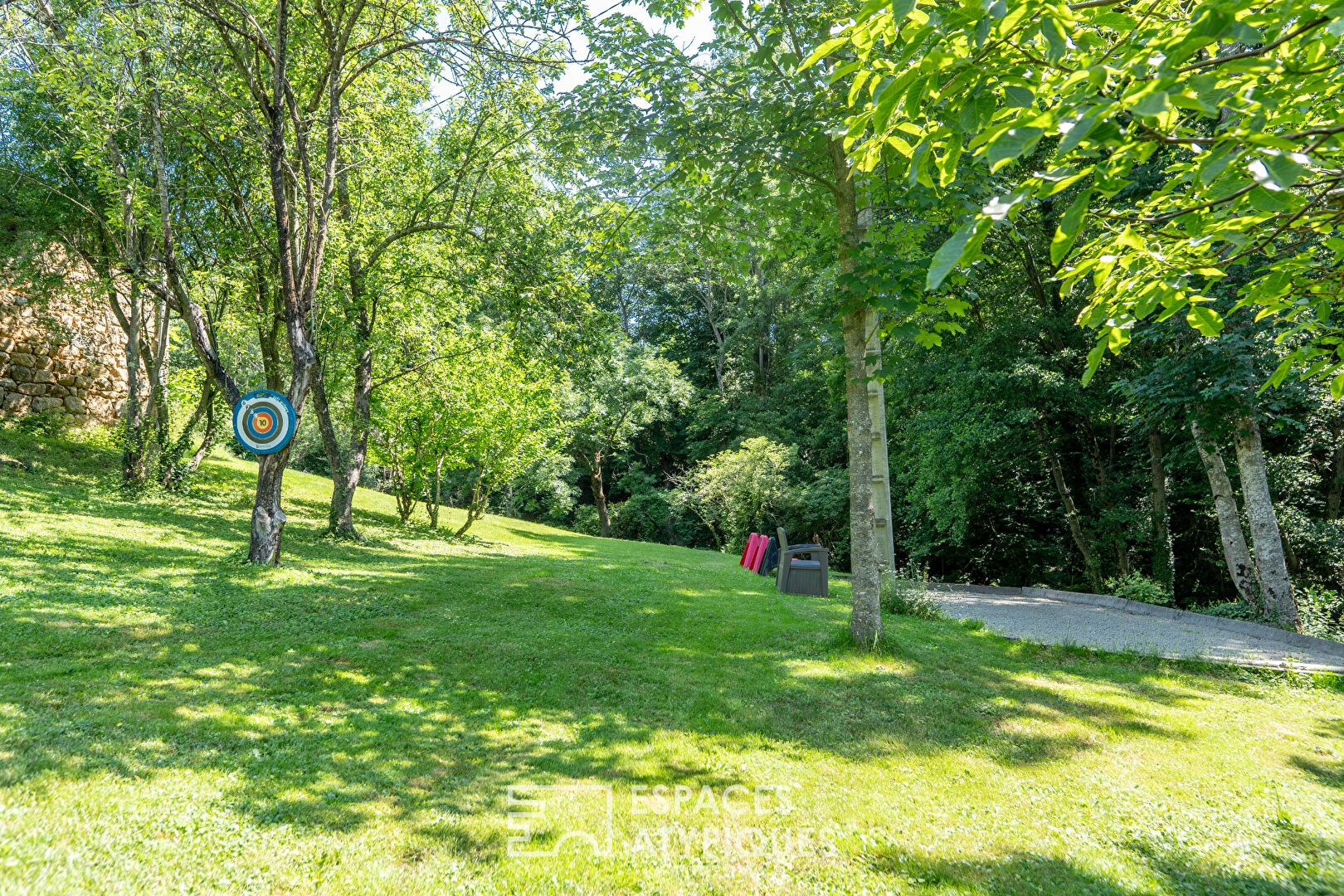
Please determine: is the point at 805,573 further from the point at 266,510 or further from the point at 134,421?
the point at 134,421

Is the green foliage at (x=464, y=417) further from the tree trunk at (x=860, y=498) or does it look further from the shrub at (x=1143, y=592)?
the shrub at (x=1143, y=592)

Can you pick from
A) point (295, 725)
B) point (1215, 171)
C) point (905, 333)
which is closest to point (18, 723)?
point (295, 725)

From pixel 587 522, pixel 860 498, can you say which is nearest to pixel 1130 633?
pixel 860 498

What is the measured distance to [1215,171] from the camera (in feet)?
5.51

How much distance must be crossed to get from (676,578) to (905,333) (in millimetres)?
7113

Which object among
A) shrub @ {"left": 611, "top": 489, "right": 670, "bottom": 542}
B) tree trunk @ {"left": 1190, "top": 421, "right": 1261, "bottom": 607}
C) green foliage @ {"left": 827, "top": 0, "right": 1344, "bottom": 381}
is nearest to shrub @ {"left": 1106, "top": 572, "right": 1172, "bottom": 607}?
tree trunk @ {"left": 1190, "top": 421, "right": 1261, "bottom": 607}

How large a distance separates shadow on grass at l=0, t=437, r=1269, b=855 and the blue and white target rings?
149 centimetres

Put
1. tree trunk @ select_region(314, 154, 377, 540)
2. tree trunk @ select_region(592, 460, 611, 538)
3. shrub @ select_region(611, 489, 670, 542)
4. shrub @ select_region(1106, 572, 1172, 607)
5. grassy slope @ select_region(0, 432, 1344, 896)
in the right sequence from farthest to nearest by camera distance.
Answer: tree trunk @ select_region(592, 460, 611, 538) → shrub @ select_region(611, 489, 670, 542) → tree trunk @ select_region(314, 154, 377, 540) → shrub @ select_region(1106, 572, 1172, 607) → grassy slope @ select_region(0, 432, 1344, 896)

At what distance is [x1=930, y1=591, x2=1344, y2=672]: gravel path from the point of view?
6.60m

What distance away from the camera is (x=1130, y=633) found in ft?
26.8

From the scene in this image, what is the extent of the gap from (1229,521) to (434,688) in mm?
10804

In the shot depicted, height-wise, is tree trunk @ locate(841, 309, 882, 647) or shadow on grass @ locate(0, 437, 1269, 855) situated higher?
tree trunk @ locate(841, 309, 882, 647)

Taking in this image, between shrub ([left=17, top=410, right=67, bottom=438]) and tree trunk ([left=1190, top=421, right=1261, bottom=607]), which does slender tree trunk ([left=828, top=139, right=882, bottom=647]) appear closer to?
tree trunk ([left=1190, top=421, right=1261, bottom=607])

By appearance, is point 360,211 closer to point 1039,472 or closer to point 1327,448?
point 1039,472
